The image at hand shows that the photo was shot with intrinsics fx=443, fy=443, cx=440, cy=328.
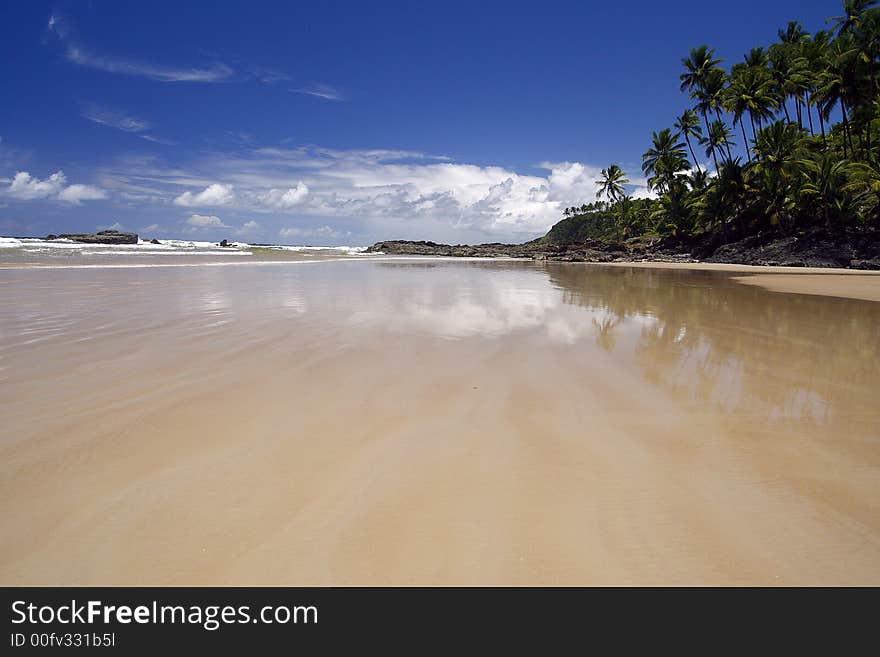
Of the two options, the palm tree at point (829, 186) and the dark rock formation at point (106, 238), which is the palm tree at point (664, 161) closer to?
the palm tree at point (829, 186)

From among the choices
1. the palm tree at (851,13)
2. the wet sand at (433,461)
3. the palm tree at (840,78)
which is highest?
the palm tree at (851,13)

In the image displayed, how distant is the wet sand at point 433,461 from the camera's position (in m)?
1.73

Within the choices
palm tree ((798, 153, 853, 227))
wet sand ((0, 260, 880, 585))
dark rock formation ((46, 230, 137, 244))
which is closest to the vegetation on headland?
palm tree ((798, 153, 853, 227))

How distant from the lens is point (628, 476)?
2.34 metres

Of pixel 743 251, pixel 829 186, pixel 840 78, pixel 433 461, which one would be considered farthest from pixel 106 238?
pixel 840 78

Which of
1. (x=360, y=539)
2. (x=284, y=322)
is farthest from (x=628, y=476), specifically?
(x=284, y=322)

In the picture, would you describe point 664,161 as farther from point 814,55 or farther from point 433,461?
point 433,461

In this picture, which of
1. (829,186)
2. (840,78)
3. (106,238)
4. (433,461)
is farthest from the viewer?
(106,238)

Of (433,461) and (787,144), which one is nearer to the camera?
(433,461)

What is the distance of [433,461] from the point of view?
2498mm

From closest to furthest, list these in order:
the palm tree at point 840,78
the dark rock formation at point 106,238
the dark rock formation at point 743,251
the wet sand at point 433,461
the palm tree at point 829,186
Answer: the wet sand at point 433,461, the dark rock formation at point 743,251, the palm tree at point 829,186, the palm tree at point 840,78, the dark rock formation at point 106,238

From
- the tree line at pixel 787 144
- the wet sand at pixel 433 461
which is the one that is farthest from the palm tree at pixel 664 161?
the wet sand at pixel 433 461

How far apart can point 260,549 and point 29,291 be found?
37.8 ft
